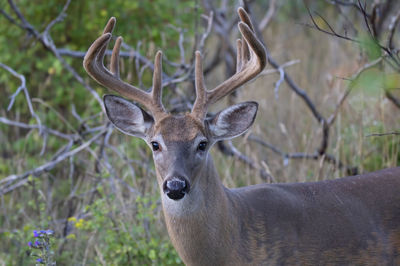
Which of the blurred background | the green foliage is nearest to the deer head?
the blurred background

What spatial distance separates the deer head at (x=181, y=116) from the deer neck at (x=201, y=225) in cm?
9

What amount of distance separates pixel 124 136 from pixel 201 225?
3032 mm

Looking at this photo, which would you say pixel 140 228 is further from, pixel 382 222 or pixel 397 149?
pixel 397 149

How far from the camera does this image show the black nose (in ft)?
10.7

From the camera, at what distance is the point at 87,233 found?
525 cm

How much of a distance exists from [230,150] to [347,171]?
1177 millimetres

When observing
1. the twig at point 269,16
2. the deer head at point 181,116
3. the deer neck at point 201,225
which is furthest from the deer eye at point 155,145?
the twig at point 269,16

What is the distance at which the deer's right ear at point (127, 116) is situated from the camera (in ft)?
12.8

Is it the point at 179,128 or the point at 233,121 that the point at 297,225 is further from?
the point at 179,128

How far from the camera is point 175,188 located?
3256mm

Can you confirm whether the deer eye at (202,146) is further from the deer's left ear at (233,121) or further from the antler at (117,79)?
the antler at (117,79)

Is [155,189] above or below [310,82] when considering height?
below

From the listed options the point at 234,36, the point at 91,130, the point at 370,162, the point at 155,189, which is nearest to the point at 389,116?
the point at 370,162

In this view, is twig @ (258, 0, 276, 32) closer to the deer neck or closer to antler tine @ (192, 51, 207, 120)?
antler tine @ (192, 51, 207, 120)
